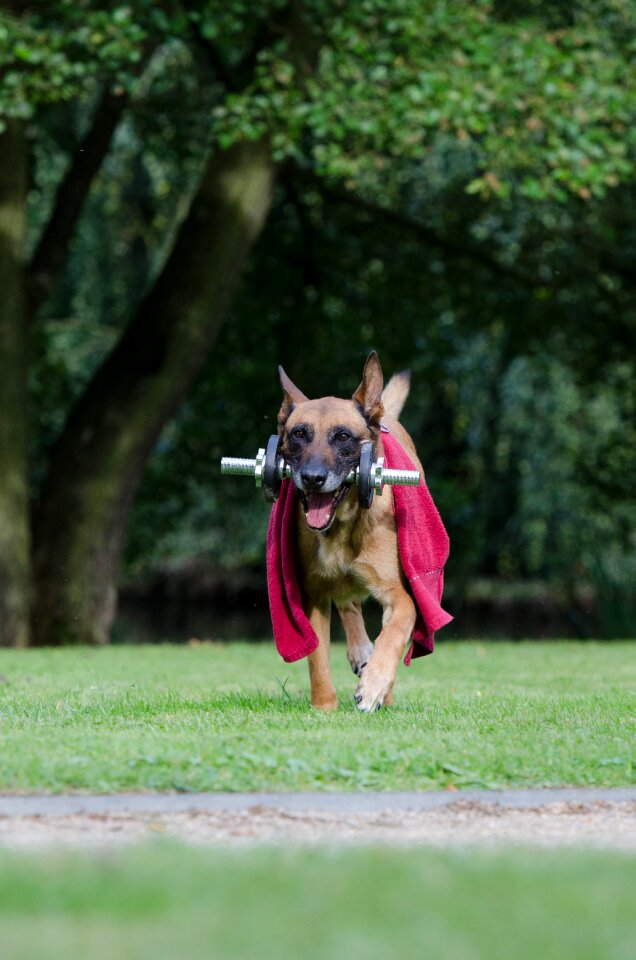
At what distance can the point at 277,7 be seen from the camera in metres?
17.1

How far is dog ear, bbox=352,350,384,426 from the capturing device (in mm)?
7984

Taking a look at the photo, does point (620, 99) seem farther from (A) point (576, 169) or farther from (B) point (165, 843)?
(B) point (165, 843)

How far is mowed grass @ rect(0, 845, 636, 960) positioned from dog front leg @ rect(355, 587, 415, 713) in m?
3.04

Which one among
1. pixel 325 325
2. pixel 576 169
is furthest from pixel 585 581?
pixel 576 169

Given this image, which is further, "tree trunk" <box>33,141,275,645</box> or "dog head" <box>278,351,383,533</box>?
"tree trunk" <box>33,141,275,645</box>

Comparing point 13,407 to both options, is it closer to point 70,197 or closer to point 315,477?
point 70,197

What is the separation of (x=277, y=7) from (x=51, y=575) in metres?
6.91

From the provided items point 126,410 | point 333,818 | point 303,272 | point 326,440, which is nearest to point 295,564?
point 326,440

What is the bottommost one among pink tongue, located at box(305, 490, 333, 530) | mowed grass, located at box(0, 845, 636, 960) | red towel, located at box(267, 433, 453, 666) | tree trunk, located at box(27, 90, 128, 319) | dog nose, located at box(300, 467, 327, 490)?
mowed grass, located at box(0, 845, 636, 960)

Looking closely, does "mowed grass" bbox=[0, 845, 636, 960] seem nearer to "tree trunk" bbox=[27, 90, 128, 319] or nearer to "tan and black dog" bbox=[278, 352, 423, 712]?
"tan and black dog" bbox=[278, 352, 423, 712]

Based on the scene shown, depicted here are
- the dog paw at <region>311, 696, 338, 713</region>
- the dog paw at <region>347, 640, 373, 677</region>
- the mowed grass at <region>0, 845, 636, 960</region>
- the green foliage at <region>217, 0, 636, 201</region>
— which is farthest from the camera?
the green foliage at <region>217, 0, 636, 201</region>

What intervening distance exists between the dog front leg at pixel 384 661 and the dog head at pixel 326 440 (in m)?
0.62

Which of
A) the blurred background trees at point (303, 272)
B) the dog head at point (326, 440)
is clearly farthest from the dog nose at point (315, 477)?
the blurred background trees at point (303, 272)

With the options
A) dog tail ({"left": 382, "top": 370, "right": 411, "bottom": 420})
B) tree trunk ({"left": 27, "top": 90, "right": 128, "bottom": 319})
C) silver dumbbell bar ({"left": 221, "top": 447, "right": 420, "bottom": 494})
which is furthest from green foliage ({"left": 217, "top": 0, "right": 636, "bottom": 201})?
silver dumbbell bar ({"left": 221, "top": 447, "right": 420, "bottom": 494})
